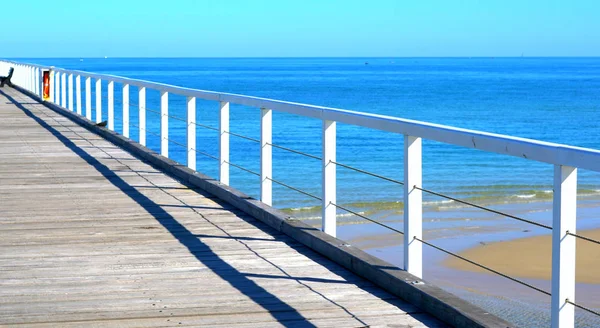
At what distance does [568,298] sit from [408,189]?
151 centimetres

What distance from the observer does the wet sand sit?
36.5 ft

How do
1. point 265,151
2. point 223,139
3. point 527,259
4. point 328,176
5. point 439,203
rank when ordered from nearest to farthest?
1. point 328,176
2. point 265,151
3. point 223,139
4. point 527,259
5. point 439,203

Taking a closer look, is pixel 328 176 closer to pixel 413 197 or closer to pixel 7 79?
pixel 413 197

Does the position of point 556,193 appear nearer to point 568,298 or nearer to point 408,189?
point 568,298

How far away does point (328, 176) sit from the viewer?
6.52 metres

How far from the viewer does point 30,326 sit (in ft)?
15.3

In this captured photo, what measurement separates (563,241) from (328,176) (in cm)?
284

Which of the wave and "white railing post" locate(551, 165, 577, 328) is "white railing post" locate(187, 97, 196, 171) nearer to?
the wave

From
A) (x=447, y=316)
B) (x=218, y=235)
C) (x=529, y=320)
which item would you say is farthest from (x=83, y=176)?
(x=447, y=316)

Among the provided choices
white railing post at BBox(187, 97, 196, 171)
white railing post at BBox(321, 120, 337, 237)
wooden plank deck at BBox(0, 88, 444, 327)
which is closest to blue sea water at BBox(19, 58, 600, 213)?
white railing post at BBox(187, 97, 196, 171)

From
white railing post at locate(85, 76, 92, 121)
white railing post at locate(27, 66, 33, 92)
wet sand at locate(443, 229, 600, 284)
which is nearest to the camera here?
wet sand at locate(443, 229, 600, 284)

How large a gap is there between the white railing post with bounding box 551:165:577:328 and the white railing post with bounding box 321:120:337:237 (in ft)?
8.88

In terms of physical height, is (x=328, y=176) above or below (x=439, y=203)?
above

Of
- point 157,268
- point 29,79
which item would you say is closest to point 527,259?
point 157,268
